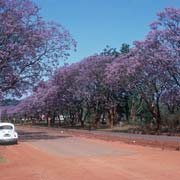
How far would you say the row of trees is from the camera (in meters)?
44.6

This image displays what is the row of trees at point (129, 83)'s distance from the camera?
4462 cm

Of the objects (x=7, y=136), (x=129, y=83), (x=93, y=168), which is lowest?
(x=93, y=168)

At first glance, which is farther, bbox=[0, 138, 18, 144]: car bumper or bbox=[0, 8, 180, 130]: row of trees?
bbox=[0, 8, 180, 130]: row of trees

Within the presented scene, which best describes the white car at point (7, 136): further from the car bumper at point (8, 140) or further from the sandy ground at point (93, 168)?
the sandy ground at point (93, 168)

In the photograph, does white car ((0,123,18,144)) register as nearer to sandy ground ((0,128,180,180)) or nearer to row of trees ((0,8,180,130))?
row of trees ((0,8,180,130))

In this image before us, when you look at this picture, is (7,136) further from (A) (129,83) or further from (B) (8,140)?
(A) (129,83)

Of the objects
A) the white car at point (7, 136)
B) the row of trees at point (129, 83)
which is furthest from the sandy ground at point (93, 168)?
the row of trees at point (129, 83)

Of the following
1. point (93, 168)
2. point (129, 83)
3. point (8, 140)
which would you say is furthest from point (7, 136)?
point (129, 83)

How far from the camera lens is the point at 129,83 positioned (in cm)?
5325

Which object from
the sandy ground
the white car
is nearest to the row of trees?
the white car

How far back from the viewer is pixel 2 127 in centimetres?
3506

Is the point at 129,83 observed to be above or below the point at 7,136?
above

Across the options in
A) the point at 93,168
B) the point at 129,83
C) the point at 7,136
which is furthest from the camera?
the point at 129,83

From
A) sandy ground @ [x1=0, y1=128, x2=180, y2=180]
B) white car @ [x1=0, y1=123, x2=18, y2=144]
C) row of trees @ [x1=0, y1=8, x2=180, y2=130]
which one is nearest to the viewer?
sandy ground @ [x1=0, y1=128, x2=180, y2=180]
